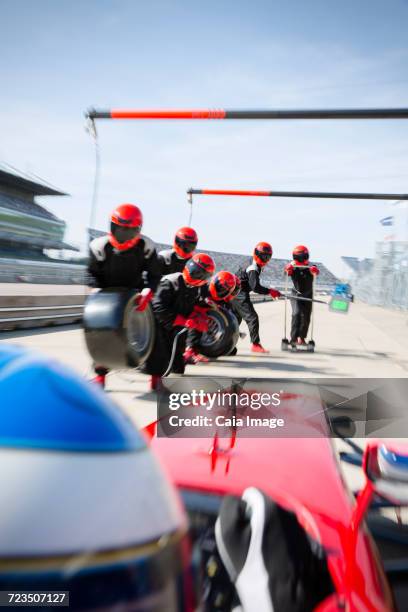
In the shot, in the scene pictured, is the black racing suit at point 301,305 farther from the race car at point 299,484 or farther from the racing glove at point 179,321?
the race car at point 299,484

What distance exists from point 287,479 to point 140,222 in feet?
7.87

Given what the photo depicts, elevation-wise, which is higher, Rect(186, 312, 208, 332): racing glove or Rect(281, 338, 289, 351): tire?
Rect(186, 312, 208, 332): racing glove

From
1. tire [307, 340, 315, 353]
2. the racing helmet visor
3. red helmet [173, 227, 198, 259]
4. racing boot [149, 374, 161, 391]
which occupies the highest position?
red helmet [173, 227, 198, 259]

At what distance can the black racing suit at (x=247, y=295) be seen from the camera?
8.55 meters

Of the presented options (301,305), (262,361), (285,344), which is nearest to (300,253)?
(301,305)

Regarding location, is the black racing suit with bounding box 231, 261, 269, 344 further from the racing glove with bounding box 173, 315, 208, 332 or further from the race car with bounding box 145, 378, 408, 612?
the race car with bounding box 145, 378, 408, 612

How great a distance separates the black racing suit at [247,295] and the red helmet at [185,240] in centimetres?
255

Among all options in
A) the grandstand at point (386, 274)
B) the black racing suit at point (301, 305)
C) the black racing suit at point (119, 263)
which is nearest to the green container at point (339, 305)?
the black racing suit at point (301, 305)

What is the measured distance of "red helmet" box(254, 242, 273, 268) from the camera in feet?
27.8

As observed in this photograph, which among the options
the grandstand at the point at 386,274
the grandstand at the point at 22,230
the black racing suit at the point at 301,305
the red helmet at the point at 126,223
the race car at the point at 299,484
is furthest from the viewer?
the grandstand at the point at 22,230

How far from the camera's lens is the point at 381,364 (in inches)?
310

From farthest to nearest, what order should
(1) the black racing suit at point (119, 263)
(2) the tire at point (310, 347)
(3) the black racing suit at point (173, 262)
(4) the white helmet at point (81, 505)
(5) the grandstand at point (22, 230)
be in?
Result: (5) the grandstand at point (22, 230) < (2) the tire at point (310, 347) < (3) the black racing suit at point (173, 262) < (1) the black racing suit at point (119, 263) < (4) the white helmet at point (81, 505)

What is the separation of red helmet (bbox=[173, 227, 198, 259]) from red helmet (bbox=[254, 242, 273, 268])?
8.51ft

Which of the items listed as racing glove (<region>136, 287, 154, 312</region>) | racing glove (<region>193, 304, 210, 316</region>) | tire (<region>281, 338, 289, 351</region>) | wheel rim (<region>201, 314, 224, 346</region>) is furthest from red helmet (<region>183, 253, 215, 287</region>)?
tire (<region>281, 338, 289, 351</region>)
